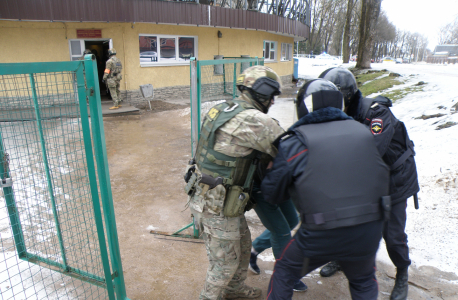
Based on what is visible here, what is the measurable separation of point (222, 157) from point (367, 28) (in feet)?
57.2

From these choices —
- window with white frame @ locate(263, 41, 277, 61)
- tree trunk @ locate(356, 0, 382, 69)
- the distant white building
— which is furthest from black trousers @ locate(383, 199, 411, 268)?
the distant white building

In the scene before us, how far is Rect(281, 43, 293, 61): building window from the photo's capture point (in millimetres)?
20047

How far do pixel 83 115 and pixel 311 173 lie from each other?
1.39 meters

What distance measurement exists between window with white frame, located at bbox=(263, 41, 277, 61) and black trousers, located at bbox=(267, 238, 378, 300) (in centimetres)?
1677

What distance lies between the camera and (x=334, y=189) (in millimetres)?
1663

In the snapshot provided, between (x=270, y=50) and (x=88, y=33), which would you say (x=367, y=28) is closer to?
(x=270, y=50)

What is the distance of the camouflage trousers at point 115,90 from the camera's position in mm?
10309

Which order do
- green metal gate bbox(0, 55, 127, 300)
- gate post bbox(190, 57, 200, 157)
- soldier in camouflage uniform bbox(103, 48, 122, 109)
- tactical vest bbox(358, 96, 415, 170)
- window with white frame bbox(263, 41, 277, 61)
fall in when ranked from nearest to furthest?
green metal gate bbox(0, 55, 127, 300), tactical vest bbox(358, 96, 415, 170), gate post bbox(190, 57, 200, 157), soldier in camouflage uniform bbox(103, 48, 122, 109), window with white frame bbox(263, 41, 277, 61)

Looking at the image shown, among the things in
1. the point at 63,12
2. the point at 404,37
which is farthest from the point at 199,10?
the point at 404,37

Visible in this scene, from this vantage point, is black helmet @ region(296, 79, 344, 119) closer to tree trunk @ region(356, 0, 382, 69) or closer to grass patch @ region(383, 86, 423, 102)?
grass patch @ region(383, 86, 423, 102)

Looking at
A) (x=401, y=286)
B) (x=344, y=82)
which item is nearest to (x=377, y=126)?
(x=344, y=82)

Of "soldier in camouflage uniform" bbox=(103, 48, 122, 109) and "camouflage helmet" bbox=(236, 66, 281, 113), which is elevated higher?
"camouflage helmet" bbox=(236, 66, 281, 113)

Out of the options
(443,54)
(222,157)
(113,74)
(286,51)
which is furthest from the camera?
(443,54)

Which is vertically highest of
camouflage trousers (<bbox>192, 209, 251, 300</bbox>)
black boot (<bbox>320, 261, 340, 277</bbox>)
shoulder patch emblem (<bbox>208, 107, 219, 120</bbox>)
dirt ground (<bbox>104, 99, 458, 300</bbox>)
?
shoulder patch emblem (<bbox>208, 107, 219, 120</bbox>)
